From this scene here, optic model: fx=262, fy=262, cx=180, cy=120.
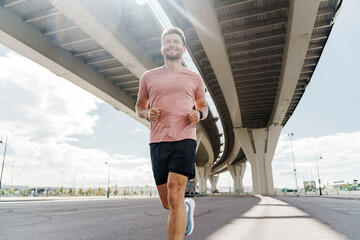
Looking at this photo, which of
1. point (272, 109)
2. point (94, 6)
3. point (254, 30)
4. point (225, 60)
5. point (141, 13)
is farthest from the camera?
point (272, 109)

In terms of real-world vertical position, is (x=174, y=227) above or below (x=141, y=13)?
below

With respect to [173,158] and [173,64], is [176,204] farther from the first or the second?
[173,64]

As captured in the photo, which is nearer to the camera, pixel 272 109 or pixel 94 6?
pixel 94 6

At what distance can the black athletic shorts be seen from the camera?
211 cm

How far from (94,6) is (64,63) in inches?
195

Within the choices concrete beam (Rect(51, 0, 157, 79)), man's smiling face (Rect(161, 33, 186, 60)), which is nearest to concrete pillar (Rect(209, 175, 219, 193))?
concrete beam (Rect(51, 0, 157, 79))

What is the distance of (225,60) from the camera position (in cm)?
1557

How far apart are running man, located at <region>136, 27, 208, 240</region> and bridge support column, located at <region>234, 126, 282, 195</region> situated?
34.1 metres

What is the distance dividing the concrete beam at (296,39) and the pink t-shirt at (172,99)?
35.3 feet

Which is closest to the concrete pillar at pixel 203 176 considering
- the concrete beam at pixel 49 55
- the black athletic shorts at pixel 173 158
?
the concrete beam at pixel 49 55

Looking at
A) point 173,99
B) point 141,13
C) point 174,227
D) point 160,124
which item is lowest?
point 174,227

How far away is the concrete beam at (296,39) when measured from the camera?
1126cm

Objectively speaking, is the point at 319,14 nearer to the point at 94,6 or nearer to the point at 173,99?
the point at 94,6

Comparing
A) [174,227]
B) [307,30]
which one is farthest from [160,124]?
[307,30]
